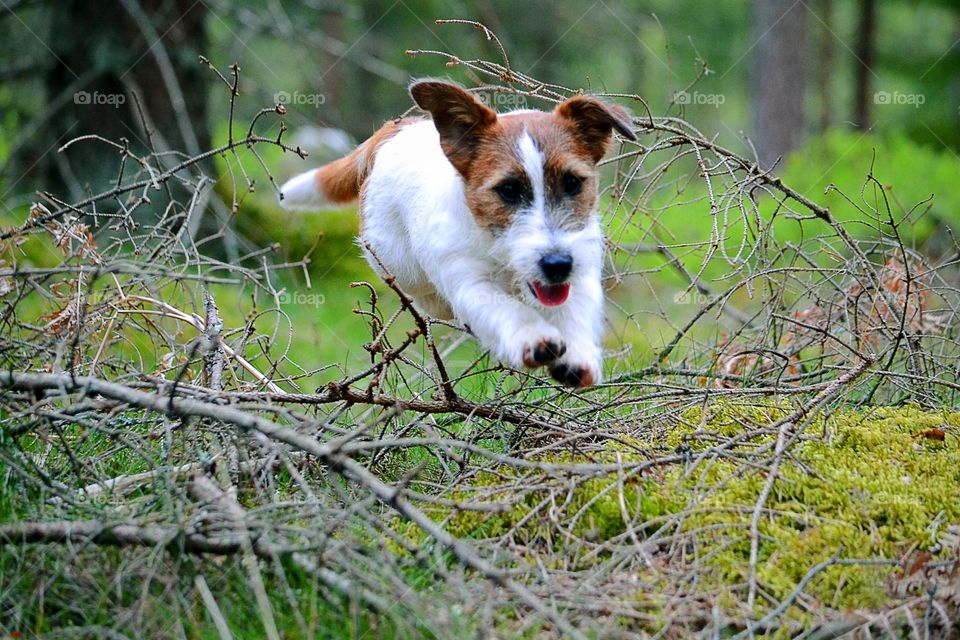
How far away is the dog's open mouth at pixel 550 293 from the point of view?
4.11 meters

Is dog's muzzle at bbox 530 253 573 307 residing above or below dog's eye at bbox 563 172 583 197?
below

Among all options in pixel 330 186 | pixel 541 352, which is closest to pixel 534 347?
pixel 541 352

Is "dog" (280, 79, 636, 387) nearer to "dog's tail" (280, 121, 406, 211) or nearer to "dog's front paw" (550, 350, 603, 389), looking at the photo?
"dog's front paw" (550, 350, 603, 389)

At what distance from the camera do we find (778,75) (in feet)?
51.4

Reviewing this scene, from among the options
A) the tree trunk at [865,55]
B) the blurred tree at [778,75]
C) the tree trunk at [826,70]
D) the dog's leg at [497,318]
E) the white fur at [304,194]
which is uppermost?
the tree trunk at [826,70]

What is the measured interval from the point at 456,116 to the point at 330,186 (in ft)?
6.72

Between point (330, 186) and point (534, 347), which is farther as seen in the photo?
point (330, 186)

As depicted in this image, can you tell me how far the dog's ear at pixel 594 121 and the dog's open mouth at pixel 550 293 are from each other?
768 mm

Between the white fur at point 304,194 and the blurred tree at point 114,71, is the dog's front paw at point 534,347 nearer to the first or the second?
the white fur at point 304,194

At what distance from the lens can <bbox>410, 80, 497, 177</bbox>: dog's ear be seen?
169 inches

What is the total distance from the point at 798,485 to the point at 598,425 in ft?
3.21

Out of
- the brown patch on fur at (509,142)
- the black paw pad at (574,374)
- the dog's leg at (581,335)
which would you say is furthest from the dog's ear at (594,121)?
the black paw pad at (574,374)

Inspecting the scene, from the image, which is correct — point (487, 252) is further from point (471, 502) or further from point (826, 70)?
point (826, 70)

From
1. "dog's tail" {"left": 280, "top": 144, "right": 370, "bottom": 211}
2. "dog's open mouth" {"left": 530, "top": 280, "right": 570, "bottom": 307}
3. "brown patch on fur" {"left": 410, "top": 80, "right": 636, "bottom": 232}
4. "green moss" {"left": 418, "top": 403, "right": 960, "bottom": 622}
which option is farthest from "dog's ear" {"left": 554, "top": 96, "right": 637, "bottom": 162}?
"dog's tail" {"left": 280, "top": 144, "right": 370, "bottom": 211}
